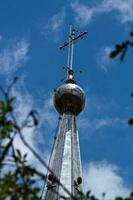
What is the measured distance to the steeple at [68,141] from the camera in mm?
28344

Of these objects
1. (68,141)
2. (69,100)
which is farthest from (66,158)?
(69,100)

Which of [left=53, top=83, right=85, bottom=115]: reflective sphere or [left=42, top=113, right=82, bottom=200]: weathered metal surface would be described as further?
[left=53, top=83, right=85, bottom=115]: reflective sphere

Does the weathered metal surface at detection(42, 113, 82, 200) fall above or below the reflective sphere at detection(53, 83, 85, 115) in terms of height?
below

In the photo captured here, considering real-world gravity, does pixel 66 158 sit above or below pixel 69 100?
below

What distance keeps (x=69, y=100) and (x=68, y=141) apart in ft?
12.1

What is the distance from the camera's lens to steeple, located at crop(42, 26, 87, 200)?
28.3m

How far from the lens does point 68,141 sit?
3238cm

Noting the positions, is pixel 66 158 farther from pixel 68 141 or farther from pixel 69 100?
pixel 69 100

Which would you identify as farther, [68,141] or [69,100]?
[69,100]

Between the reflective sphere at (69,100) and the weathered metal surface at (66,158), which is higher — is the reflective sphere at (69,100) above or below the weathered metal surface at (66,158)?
above

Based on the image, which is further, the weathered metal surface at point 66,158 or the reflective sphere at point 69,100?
the reflective sphere at point 69,100

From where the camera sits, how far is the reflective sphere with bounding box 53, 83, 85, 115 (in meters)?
35.3

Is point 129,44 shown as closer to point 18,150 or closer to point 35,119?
point 35,119

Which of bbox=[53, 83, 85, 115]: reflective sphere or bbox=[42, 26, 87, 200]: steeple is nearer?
bbox=[42, 26, 87, 200]: steeple
